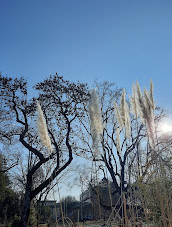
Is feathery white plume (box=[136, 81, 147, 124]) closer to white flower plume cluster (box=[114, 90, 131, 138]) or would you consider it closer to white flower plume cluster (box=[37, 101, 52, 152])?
white flower plume cluster (box=[114, 90, 131, 138])

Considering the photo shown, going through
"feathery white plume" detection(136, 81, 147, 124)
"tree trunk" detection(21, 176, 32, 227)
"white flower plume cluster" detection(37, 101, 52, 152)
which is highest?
"feathery white plume" detection(136, 81, 147, 124)

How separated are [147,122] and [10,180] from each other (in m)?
15.9

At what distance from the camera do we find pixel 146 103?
2428mm

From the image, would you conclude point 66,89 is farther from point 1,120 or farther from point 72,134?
point 1,120

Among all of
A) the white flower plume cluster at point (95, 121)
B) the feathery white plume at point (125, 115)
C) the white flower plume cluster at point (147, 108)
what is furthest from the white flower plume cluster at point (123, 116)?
the white flower plume cluster at point (95, 121)

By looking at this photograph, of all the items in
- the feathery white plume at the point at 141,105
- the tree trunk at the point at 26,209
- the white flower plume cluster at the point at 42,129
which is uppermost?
the feathery white plume at the point at 141,105

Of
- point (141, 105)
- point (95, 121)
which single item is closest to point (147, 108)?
point (141, 105)

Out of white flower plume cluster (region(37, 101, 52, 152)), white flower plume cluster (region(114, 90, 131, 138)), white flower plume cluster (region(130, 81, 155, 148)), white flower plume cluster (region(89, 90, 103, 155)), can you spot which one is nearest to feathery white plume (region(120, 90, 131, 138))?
white flower plume cluster (region(114, 90, 131, 138))

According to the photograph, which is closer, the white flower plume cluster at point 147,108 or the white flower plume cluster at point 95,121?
the white flower plume cluster at point 147,108

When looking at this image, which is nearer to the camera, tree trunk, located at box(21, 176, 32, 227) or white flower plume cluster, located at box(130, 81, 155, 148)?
white flower plume cluster, located at box(130, 81, 155, 148)

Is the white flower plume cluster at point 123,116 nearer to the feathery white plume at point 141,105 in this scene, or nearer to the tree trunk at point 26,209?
the feathery white plume at point 141,105

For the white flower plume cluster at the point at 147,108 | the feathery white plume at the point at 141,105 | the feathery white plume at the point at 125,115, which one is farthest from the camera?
the feathery white plume at the point at 125,115

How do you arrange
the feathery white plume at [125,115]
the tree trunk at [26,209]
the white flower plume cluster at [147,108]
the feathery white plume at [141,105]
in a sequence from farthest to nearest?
the tree trunk at [26,209], the feathery white plume at [125,115], the feathery white plume at [141,105], the white flower plume cluster at [147,108]

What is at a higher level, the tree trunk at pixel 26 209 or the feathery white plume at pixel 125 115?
the feathery white plume at pixel 125 115
